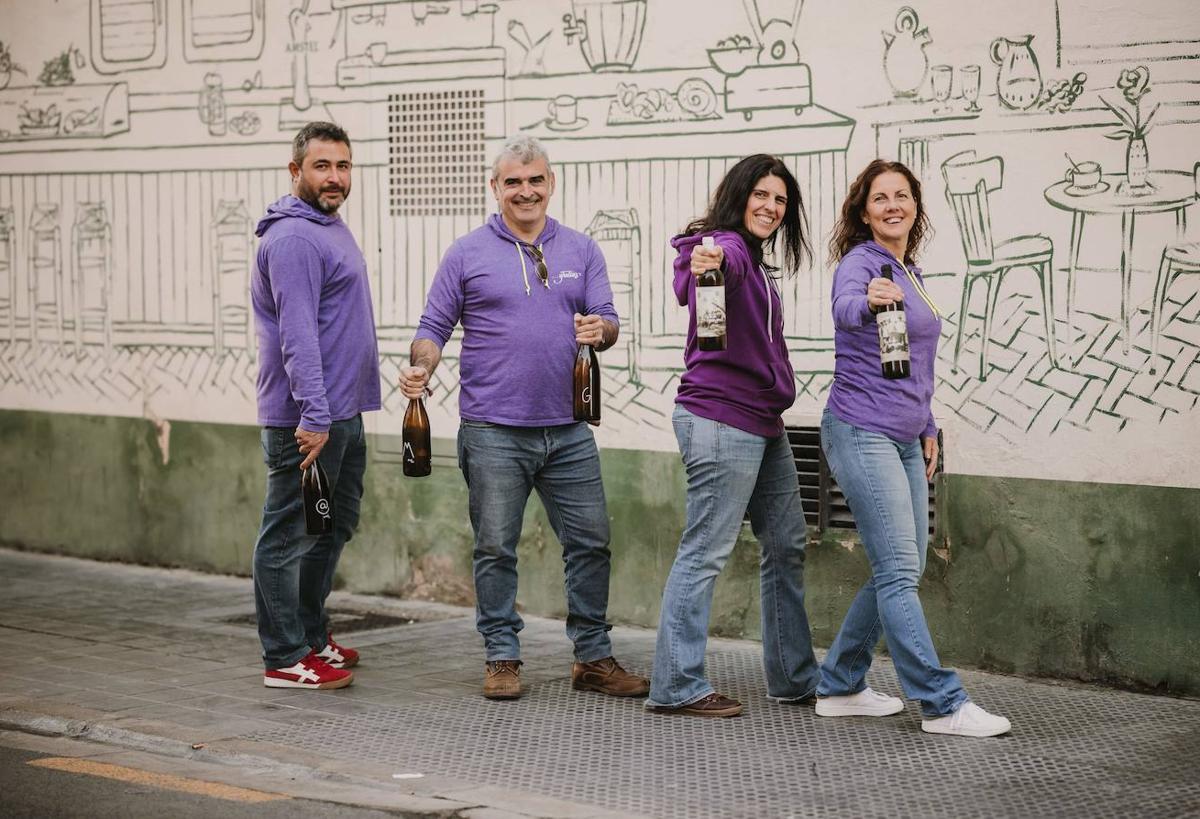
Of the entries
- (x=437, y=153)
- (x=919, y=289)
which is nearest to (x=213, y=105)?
(x=437, y=153)

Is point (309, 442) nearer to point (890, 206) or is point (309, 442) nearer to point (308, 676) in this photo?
point (308, 676)

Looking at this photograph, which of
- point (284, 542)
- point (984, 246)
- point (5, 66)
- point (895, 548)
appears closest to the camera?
point (895, 548)

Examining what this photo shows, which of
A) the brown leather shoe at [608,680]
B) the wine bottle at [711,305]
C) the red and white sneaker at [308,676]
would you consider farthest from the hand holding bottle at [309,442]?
the wine bottle at [711,305]

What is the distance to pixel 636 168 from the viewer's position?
28.8 ft

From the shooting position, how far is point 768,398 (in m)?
6.78

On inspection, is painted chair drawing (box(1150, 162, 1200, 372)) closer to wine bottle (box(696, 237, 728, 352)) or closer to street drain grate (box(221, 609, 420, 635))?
wine bottle (box(696, 237, 728, 352))

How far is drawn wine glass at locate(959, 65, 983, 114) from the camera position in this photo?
7637mm

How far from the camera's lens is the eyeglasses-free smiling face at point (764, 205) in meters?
6.70

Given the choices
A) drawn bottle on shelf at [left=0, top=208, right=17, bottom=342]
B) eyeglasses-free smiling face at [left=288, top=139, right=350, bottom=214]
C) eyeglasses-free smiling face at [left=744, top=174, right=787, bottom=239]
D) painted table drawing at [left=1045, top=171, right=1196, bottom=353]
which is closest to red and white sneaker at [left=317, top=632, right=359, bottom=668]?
eyeglasses-free smiling face at [left=288, top=139, right=350, bottom=214]

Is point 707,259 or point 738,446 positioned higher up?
point 707,259

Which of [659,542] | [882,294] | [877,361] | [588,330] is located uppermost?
[882,294]

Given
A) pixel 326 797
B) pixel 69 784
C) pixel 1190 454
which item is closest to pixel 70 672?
pixel 69 784

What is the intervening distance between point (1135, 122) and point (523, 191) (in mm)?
2498

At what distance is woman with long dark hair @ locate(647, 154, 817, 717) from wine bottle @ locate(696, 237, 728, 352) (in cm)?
8
